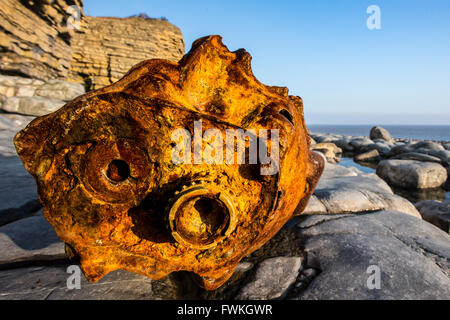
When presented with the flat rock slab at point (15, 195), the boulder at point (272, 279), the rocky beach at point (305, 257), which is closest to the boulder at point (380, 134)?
the rocky beach at point (305, 257)

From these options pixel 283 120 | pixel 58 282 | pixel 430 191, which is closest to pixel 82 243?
pixel 58 282

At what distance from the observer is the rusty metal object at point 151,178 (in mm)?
991

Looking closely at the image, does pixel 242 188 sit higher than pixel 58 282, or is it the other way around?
pixel 242 188

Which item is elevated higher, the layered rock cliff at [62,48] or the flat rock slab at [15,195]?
the layered rock cliff at [62,48]

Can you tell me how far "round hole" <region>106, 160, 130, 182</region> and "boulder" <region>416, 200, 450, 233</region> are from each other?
167 inches

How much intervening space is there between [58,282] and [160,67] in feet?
4.91

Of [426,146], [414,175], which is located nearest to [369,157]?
[426,146]

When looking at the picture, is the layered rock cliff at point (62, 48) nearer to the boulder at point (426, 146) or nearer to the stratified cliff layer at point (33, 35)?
the stratified cliff layer at point (33, 35)

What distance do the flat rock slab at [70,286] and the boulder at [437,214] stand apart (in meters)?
3.91

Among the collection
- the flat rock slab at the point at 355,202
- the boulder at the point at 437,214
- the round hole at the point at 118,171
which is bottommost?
the boulder at the point at 437,214

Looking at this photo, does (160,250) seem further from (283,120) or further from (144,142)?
(283,120)

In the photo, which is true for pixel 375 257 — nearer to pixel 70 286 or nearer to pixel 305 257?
pixel 305 257

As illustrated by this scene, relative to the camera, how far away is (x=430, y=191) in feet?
21.1

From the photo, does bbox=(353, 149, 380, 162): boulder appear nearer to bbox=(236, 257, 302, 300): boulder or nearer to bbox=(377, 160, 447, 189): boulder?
bbox=(377, 160, 447, 189): boulder
